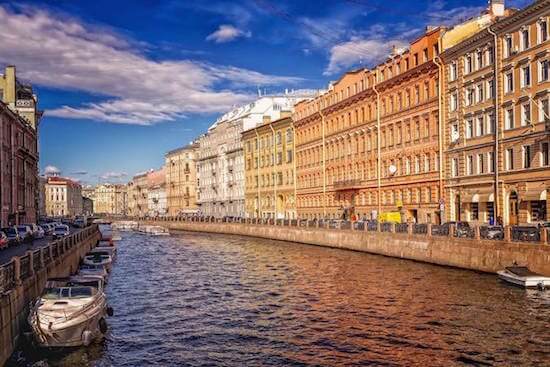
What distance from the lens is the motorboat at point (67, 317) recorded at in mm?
21453

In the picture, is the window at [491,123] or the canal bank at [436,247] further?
the window at [491,123]

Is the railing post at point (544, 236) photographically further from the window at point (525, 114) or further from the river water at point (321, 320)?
the window at point (525, 114)

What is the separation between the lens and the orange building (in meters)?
63.6

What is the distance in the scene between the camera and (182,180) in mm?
178125

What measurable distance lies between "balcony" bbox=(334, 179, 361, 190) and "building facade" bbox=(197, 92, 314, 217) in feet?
131

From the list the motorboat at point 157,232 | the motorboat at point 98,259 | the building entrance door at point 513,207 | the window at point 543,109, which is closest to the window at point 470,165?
the building entrance door at point 513,207

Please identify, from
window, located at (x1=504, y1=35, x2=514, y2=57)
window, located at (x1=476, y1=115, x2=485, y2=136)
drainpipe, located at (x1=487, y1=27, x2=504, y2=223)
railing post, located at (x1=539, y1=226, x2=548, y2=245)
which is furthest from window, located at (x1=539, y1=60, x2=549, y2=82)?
railing post, located at (x1=539, y1=226, x2=548, y2=245)

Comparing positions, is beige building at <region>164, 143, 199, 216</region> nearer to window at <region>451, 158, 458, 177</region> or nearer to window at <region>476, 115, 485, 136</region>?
window at <region>451, 158, 458, 177</region>

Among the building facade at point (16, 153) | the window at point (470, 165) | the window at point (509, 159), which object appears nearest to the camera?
the window at point (509, 159)

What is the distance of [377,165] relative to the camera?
244 feet

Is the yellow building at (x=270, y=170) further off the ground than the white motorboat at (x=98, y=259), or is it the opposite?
the yellow building at (x=270, y=170)

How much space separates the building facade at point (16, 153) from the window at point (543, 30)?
5447 cm

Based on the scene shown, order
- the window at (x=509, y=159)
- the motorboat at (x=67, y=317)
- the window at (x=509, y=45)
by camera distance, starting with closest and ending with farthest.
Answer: the motorboat at (x=67, y=317)
the window at (x=509, y=159)
the window at (x=509, y=45)

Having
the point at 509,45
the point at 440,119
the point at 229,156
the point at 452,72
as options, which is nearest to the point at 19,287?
the point at 509,45
